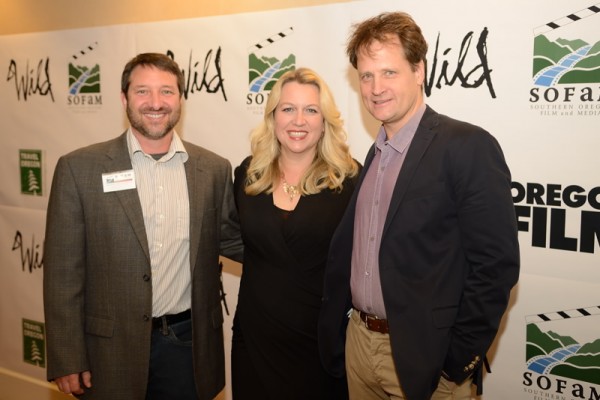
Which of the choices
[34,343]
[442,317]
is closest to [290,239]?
[442,317]

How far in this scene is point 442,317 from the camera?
172 centimetres

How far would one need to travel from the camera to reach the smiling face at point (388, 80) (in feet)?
6.05

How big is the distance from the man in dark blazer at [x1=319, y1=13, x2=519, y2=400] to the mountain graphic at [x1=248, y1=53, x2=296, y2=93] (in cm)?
106

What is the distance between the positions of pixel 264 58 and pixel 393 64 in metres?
1.40

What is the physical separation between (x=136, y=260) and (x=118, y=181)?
0.33 metres

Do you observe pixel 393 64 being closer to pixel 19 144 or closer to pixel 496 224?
pixel 496 224

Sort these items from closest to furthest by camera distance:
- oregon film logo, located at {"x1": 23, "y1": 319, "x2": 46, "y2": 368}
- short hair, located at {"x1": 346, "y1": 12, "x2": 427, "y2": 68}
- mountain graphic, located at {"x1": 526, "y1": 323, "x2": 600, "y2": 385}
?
short hair, located at {"x1": 346, "y1": 12, "x2": 427, "y2": 68}
mountain graphic, located at {"x1": 526, "y1": 323, "x2": 600, "y2": 385}
oregon film logo, located at {"x1": 23, "y1": 319, "x2": 46, "y2": 368}

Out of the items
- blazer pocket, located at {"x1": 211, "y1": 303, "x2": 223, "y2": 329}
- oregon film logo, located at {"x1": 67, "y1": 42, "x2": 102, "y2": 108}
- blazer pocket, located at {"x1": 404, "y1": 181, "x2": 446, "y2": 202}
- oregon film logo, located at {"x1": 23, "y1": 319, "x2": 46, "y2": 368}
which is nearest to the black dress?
blazer pocket, located at {"x1": 211, "y1": 303, "x2": 223, "y2": 329}

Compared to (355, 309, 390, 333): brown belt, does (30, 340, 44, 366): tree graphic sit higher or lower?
lower

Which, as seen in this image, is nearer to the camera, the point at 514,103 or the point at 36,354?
the point at 514,103

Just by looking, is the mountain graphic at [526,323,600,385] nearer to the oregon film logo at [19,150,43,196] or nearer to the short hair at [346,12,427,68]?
the short hair at [346,12,427,68]

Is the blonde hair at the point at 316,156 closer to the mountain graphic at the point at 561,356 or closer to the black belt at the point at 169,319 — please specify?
the black belt at the point at 169,319

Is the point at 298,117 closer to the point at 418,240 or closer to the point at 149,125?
the point at 149,125

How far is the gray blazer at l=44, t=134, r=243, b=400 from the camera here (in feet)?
6.84
